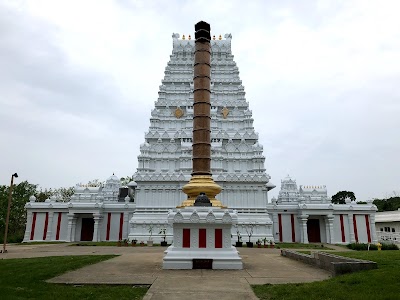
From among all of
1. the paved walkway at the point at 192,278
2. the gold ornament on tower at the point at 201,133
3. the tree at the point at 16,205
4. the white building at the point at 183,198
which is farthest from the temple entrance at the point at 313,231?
the tree at the point at 16,205

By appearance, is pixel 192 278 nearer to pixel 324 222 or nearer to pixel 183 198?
pixel 183 198

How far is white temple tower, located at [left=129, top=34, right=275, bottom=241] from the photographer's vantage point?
3694cm

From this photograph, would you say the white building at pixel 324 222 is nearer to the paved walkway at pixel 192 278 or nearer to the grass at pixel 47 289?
the paved walkway at pixel 192 278

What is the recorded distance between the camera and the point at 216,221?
15.9m

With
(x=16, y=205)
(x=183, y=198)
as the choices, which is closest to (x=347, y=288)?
(x=183, y=198)

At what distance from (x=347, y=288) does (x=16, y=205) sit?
54.2 meters

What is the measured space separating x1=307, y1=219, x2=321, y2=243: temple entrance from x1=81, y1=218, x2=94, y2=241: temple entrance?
28.5m

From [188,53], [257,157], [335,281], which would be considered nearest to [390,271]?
[335,281]

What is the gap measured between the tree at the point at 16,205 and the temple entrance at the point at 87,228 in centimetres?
1412

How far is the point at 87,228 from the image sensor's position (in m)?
41.5

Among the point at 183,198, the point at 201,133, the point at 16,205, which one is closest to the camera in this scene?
the point at 201,133

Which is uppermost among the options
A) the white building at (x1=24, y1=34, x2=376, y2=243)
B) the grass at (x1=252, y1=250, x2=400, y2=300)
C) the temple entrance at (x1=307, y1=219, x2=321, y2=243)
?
the white building at (x1=24, y1=34, x2=376, y2=243)

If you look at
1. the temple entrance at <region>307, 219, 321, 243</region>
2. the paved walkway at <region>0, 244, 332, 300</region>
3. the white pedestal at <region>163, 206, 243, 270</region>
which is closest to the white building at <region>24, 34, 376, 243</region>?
the temple entrance at <region>307, 219, 321, 243</region>

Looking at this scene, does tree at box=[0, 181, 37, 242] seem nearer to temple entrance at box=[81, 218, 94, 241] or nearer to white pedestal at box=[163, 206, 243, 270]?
temple entrance at box=[81, 218, 94, 241]
